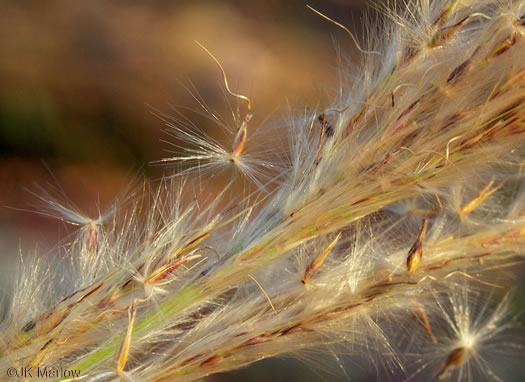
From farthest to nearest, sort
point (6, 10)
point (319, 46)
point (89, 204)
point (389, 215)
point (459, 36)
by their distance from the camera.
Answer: point (319, 46) → point (6, 10) → point (89, 204) → point (389, 215) → point (459, 36)

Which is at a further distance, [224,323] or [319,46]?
[319,46]

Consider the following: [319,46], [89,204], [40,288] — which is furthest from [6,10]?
[40,288]

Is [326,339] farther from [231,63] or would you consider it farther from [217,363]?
[231,63]

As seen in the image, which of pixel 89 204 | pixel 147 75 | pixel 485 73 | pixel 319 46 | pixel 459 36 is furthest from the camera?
pixel 319 46

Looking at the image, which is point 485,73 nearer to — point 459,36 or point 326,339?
point 459,36

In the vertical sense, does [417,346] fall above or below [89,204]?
below

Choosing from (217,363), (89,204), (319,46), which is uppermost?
(319,46)

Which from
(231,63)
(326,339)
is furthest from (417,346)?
(231,63)
